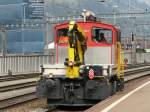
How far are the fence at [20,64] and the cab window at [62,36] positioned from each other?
23340 millimetres

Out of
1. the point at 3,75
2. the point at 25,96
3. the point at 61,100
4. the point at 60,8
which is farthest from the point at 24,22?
the point at 61,100

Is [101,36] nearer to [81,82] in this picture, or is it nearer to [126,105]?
[81,82]

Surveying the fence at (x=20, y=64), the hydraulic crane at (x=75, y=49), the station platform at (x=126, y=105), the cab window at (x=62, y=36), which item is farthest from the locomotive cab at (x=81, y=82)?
the fence at (x=20, y=64)

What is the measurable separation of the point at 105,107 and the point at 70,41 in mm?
3076

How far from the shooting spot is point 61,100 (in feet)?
52.0

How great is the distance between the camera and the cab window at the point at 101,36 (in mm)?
17359

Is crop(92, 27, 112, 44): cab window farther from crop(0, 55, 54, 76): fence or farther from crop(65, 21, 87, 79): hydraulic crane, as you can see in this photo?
crop(0, 55, 54, 76): fence

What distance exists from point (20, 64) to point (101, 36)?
1051 inches

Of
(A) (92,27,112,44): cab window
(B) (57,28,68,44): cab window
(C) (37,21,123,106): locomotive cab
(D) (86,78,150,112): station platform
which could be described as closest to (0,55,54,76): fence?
(B) (57,28,68,44): cab window

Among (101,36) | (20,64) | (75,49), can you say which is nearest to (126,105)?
(75,49)

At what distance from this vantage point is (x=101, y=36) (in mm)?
17422

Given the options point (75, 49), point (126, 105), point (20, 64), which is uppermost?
point (75, 49)

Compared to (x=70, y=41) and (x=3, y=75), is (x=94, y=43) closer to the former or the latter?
(x=70, y=41)

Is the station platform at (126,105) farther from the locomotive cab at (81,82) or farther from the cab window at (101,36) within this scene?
the cab window at (101,36)
